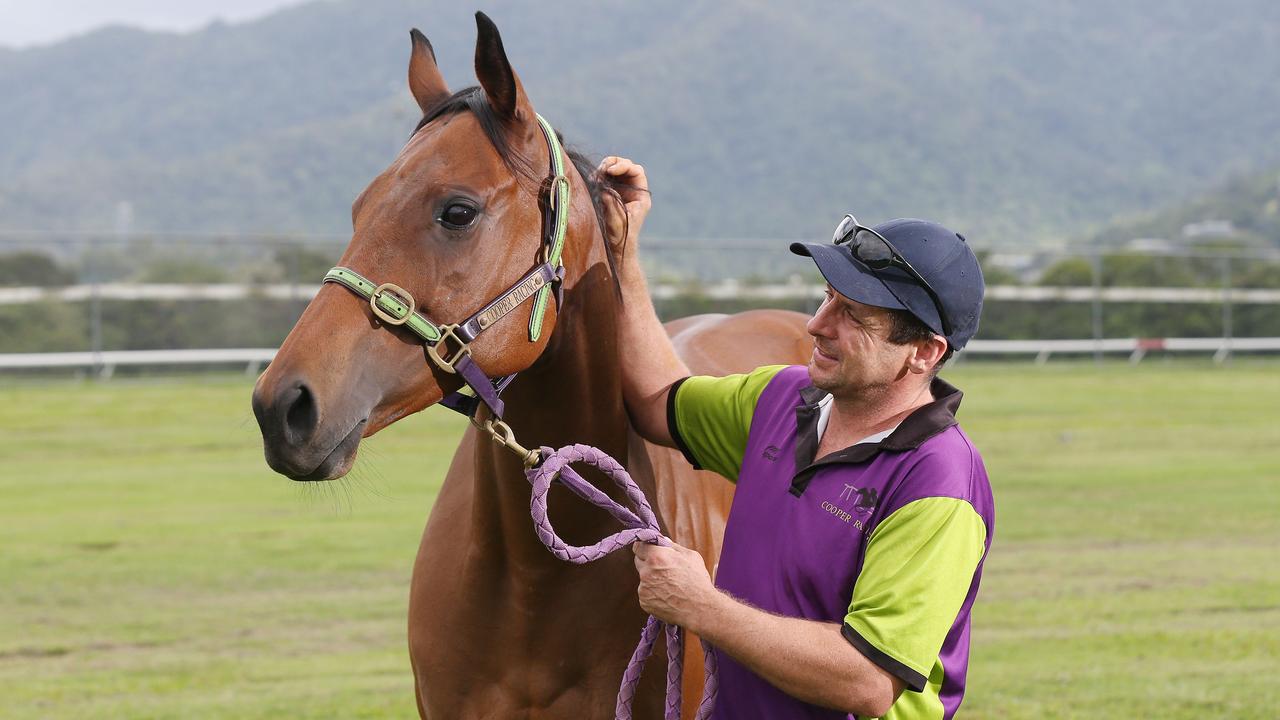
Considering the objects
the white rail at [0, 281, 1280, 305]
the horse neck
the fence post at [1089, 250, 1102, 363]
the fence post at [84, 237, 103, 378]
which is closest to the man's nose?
the horse neck

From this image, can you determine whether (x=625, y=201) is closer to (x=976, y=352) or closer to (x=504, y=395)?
(x=504, y=395)

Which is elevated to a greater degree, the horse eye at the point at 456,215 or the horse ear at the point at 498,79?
the horse ear at the point at 498,79

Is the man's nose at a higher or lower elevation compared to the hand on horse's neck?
higher

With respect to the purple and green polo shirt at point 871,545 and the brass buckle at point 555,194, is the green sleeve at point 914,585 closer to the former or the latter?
the purple and green polo shirt at point 871,545

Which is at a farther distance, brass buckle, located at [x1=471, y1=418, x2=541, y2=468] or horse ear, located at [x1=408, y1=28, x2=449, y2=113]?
horse ear, located at [x1=408, y1=28, x2=449, y2=113]

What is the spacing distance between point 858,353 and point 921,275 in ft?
0.59

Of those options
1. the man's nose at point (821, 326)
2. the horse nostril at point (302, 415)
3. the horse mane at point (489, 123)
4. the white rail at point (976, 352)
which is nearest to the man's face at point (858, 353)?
the man's nose at point (821, 326)

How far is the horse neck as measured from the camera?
286 cm

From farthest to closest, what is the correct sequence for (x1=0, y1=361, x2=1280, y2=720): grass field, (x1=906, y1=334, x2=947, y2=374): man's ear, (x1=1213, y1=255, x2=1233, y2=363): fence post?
(x1=1213, y1=255, x2=1233, y2=363): fence post, (x1=0, y1=361, x2=1280, y2=720): grass field, (x1=906, y1=334, x2=947, y2=374): man's ear

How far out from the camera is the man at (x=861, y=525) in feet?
7.31

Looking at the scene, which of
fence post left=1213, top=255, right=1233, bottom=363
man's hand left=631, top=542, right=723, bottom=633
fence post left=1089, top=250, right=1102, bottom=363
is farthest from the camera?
fence post left=1213, top=255, right=1233, bottom=363

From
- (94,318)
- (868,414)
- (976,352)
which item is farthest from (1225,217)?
(868,414)

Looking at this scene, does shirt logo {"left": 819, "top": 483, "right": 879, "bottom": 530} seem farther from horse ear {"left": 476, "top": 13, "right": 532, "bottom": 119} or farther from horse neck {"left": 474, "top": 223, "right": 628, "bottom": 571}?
horse ear {"left": 476, "top": 13, "right": 532, "bottom": 119}

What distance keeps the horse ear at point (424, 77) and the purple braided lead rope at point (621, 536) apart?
813mm
